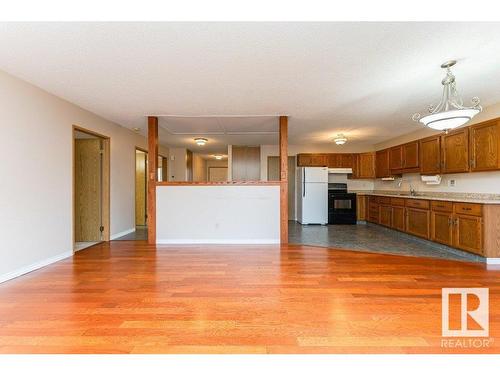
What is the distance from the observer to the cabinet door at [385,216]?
572cm

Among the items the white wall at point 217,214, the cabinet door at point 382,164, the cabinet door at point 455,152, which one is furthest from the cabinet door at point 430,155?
the white wall at point 217,214

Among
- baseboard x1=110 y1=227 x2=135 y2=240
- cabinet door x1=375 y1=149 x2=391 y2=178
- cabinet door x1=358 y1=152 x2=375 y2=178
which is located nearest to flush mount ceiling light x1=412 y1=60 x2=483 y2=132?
cabinet door x1=375 y1=149 x2=391 y2=178

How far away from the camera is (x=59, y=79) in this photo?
294 centimetres

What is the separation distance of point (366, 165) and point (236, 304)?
245 inches

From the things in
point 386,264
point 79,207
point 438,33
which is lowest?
point 386,264

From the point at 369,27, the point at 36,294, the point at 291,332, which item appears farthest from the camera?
the point at 36,294

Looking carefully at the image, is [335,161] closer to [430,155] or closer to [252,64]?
[430,155]

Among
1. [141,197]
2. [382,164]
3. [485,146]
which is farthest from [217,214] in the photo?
[382,164]

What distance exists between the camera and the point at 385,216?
232 inches

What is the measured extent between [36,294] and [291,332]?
238 cm

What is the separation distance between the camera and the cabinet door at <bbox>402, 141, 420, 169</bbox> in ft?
17.4

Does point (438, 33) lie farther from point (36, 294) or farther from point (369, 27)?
point (36, 294)

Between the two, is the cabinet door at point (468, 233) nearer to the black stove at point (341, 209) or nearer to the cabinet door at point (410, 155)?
the cabinet door at point (410, 155)
